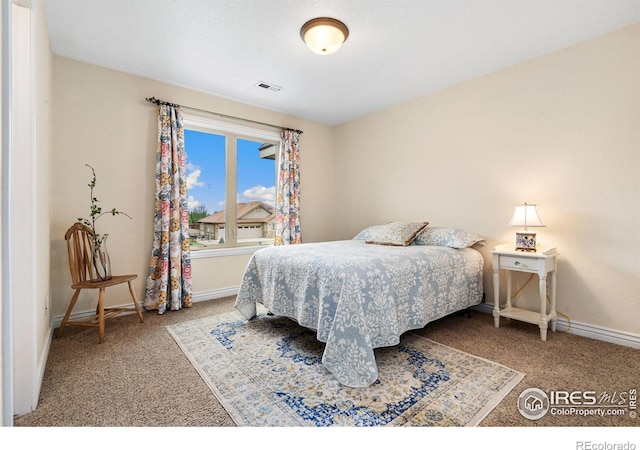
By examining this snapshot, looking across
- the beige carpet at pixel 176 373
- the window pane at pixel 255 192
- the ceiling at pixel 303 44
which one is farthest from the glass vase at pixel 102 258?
the ceiling at pixel 303 44

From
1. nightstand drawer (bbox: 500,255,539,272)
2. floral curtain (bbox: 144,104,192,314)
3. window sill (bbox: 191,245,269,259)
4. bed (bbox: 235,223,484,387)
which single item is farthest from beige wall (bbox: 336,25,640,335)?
floral curtain (bbox: 144,104,192,314)

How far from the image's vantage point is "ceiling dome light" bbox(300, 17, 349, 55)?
2.24m

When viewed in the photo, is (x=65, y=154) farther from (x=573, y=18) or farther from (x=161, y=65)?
(x=573, y=18)

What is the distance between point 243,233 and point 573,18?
3.96 m

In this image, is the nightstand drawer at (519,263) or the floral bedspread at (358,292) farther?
the nightstand drawer at (519,263)

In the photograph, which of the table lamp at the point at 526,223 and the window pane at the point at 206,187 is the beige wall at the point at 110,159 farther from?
the table lamp at the point at 526,223

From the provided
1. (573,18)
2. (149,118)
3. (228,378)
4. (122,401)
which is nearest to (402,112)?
(573,18)

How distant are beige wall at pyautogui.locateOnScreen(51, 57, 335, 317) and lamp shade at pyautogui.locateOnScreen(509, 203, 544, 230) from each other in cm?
337

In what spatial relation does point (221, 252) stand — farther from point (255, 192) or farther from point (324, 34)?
point (324, 34)

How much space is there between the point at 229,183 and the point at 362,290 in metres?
2.70

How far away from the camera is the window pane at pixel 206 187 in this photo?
3668 millimetres

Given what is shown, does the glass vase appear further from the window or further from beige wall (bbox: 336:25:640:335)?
beige wall (bbox: 336:25:640:335)

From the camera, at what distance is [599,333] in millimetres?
2445

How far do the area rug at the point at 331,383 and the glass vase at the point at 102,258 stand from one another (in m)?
1.05
